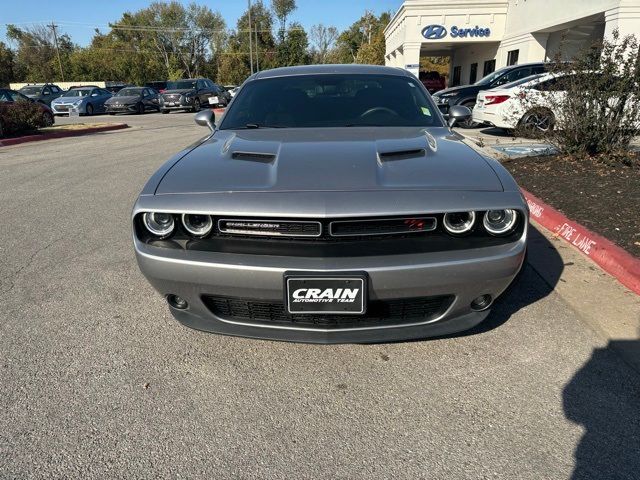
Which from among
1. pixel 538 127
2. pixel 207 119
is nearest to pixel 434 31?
pixel 538 127

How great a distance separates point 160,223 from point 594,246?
3.43m

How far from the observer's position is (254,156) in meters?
2.72

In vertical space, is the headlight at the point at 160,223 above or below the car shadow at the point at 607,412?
above

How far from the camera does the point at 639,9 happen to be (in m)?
13.7

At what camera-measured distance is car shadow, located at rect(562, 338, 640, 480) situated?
1897 millimetres

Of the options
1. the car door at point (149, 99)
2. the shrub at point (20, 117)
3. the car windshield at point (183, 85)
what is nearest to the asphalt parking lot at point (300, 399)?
the shrub at point (20, 117)

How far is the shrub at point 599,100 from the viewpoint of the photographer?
19.7 ft

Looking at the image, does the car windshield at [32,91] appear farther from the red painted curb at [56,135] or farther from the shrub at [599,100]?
the shrub at [599,100]

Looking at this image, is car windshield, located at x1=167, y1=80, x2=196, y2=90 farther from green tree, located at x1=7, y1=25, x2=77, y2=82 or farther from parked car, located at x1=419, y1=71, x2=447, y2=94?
green tree, located at x1=7, y1=25, x2=77, y2=82

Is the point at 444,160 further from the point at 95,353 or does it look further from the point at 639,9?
the point at 639,9

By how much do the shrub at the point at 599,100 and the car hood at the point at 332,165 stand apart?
4185 mm

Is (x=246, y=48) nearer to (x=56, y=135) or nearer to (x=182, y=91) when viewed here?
(x=182, y=91)

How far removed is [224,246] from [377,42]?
51.7 metres

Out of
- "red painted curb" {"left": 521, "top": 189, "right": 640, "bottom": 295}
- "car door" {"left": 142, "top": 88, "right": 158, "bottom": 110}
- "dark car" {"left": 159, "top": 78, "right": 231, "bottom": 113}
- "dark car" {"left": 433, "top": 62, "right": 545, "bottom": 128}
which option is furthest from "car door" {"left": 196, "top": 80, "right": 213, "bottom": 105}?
"red painted curb" {"left": 521, "top": 189, "right": 640, "bottom": 295}
